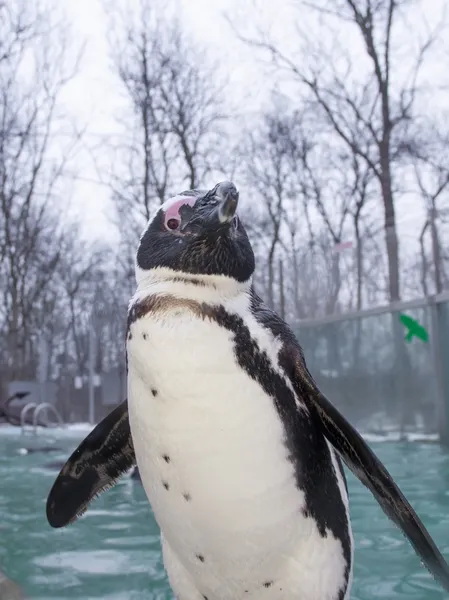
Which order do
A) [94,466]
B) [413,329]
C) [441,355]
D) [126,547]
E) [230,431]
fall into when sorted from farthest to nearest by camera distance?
[413,329]
[441,355]
[126,547]
[94,466]
[230,431]

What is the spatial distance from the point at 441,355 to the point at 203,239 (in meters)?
5.46

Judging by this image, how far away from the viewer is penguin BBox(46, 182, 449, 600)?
116 centimetres

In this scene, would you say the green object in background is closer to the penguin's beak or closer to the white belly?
the white belly

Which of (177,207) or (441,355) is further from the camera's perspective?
(441,355)

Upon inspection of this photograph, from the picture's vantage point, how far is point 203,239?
1196 mm

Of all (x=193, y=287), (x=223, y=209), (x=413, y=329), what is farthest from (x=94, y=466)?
(x=413, y=329)

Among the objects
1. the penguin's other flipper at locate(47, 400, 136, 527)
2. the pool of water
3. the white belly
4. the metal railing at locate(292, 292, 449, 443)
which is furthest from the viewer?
the metal railing at locate(292, 292, 449, 443)

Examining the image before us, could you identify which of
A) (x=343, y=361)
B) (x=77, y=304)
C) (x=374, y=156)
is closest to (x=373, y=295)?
(x=343, y=361)

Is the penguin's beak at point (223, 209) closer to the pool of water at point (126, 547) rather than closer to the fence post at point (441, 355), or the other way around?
the pool of water at point (126, 547)

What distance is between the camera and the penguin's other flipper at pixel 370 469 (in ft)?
4.09

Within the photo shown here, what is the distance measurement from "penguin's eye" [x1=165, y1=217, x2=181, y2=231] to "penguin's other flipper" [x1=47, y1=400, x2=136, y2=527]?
478 mm

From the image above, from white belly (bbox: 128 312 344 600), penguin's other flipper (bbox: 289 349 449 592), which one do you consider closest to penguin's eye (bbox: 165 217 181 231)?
white belly (bbox: 128 312 344 600)

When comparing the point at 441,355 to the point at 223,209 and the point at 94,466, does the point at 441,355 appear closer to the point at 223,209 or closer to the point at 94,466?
the point at 94,466

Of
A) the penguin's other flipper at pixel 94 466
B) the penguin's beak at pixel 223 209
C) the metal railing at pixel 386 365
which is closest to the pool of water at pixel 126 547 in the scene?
the penguin's other flipper at pixel 94 466
